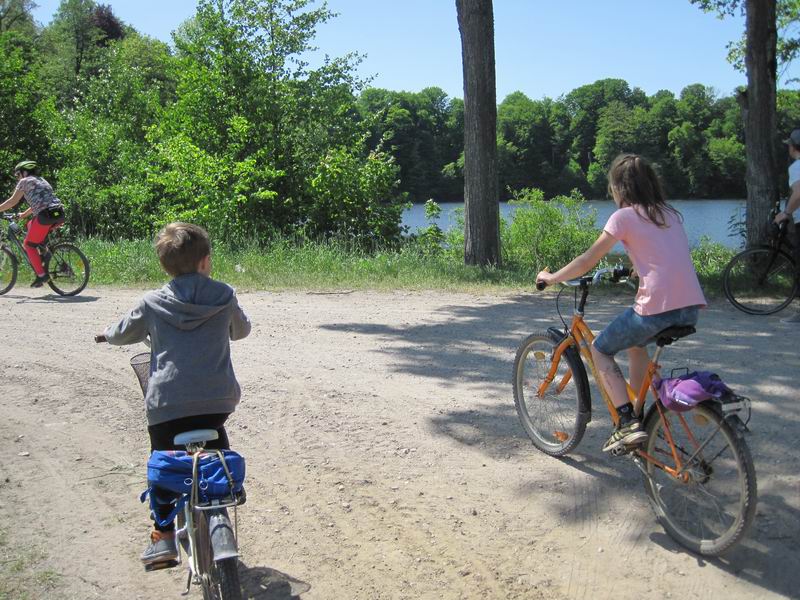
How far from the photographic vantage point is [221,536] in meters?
3.13

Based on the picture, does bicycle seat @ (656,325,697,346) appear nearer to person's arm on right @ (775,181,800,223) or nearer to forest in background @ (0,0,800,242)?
person's arm on right @ (775,181,800,223)

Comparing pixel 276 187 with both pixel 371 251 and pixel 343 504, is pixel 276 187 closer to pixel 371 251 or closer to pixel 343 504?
pixel 371 251

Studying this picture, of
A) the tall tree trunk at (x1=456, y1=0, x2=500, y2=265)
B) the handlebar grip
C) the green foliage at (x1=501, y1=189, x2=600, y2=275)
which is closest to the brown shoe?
the handlebar grip

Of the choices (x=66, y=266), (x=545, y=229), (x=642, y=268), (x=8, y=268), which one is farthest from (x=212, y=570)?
(x=545, y=229)

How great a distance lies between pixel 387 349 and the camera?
8.38 m

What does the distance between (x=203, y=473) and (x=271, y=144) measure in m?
16.9

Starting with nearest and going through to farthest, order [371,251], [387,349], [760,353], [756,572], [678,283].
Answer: [756,572]
[678,283]
[760,353]
[387,349]
[371,251]

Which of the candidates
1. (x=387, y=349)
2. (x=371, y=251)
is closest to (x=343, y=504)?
(x=387, y=349)

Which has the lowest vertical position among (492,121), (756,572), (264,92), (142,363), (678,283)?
(756,572)

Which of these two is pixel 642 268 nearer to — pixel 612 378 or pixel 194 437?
pixel 612 378

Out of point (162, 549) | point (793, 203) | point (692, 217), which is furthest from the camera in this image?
point (692, 217)

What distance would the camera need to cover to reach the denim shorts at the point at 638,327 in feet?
13.7

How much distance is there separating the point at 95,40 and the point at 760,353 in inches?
2559

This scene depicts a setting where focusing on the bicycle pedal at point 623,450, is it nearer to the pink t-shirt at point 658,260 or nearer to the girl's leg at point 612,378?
the girl's leg at point 612,378
